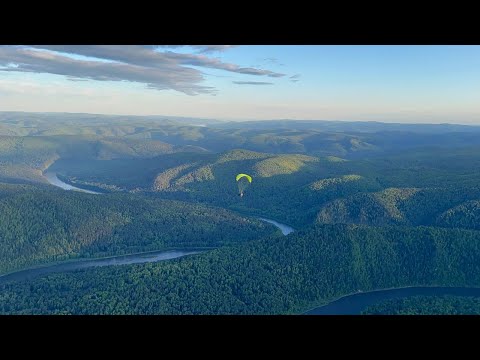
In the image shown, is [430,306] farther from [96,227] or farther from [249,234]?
[96,227]

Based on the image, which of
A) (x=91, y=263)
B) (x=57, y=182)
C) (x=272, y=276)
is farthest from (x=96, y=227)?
(x=57, y=182)

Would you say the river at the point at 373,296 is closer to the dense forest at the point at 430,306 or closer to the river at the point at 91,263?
the dense forest at the point at 430,306

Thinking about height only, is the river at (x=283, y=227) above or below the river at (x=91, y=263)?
above

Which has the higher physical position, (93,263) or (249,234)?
(249,234)

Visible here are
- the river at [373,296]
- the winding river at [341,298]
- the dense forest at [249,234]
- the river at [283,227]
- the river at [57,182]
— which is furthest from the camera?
the river at [57,182]

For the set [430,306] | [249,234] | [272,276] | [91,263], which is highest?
[430,306]

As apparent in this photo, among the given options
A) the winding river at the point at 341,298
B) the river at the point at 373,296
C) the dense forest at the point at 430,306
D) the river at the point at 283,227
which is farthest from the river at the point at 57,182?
the dense forest at the point at 430,306

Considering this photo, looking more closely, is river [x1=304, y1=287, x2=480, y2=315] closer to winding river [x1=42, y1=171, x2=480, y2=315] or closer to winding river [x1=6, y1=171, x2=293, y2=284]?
winding river [x1=42, y1=171, x2=480, y2=315]

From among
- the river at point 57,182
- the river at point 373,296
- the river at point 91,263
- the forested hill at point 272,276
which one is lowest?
the river at point 91,263

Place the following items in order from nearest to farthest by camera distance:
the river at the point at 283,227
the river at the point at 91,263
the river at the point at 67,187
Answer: the river at the point at 91,263
the river at the point at 283,227
the river at the point at 67,187
